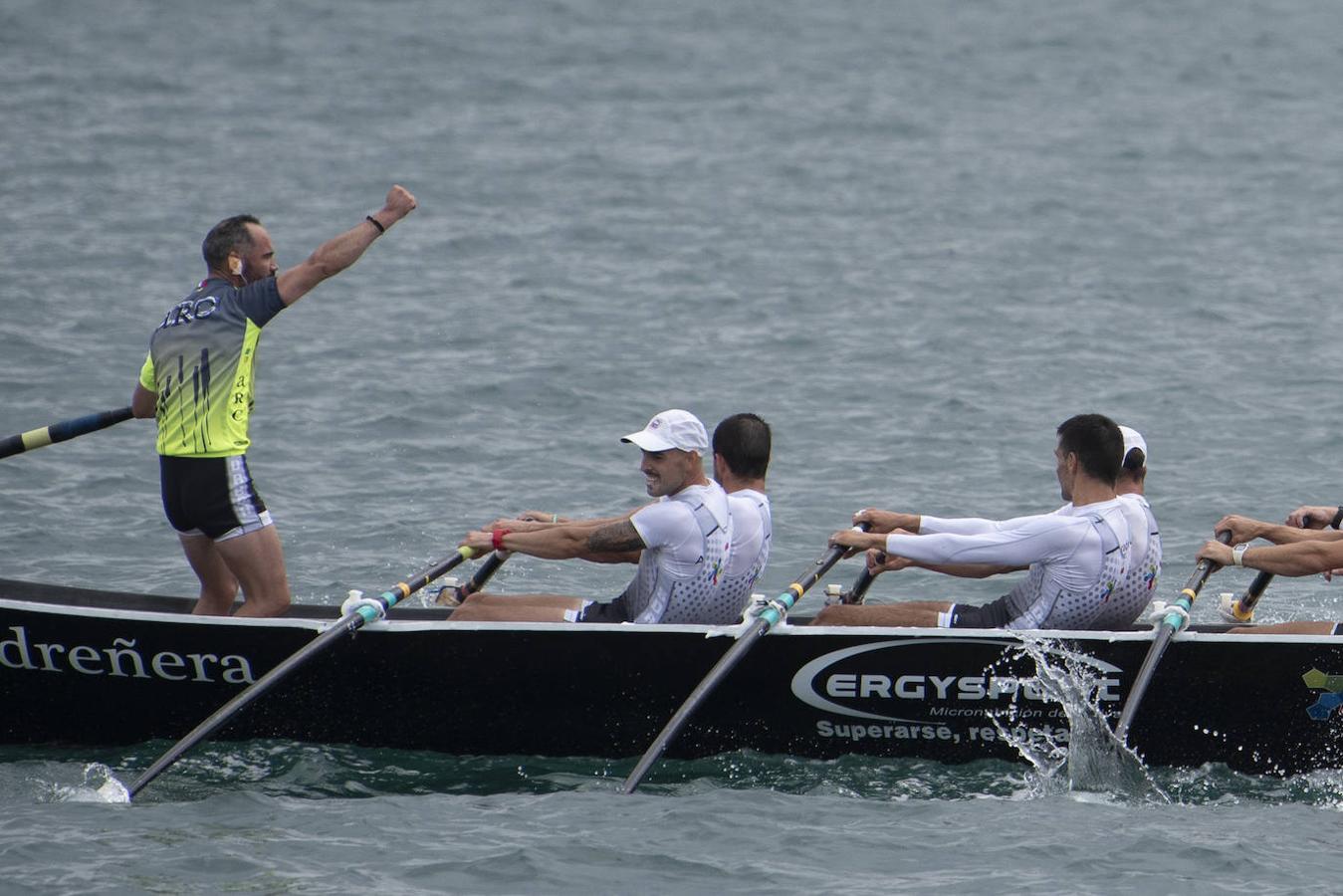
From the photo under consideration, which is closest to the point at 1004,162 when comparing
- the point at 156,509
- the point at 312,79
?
the point at 312,79

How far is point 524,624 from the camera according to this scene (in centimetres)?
899

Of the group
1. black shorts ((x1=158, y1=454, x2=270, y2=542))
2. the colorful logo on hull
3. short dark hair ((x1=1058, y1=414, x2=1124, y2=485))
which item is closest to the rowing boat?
the colorful logo on hull

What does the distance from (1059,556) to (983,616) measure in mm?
500

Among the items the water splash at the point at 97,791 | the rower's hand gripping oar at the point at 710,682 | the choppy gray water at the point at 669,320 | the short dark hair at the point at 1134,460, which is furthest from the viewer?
the short dark hair at the point at 1134,460

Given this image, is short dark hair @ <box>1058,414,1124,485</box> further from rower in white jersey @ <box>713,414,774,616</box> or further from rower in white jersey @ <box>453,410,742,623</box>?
rower in white jersey @ <box>453,410,742,623</box>

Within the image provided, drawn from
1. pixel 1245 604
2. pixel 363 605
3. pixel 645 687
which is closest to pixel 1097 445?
pixel 1245 604

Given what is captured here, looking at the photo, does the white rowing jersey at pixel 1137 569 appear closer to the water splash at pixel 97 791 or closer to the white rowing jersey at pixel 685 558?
the white rowing jersey at pixel 685 558

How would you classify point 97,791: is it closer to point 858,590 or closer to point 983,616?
point 858,590

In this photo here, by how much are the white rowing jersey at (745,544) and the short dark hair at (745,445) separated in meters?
0.10

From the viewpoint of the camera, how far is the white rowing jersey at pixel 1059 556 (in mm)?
8773

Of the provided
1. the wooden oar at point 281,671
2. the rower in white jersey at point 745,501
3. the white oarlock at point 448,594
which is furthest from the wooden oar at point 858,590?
the wooden oar at point 281,671

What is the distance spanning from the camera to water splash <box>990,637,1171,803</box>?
8727mm

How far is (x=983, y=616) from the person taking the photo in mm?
9117

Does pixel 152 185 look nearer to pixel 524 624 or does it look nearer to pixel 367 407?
pixel 367 407
